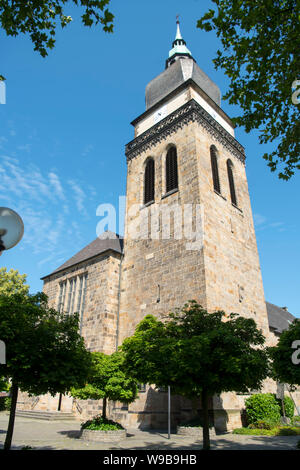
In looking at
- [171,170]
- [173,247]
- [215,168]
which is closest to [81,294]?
[173,247]

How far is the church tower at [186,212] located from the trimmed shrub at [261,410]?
4.29 metres

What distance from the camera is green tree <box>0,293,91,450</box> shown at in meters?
7.22

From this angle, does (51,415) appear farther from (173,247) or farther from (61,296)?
(173,247)

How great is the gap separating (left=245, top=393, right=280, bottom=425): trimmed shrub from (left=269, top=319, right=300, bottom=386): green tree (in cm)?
479

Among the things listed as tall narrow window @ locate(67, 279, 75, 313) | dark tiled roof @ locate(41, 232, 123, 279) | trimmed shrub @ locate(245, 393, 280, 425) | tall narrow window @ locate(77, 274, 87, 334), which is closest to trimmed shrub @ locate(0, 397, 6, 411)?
tall narrow window @ locate(67, 279, 75, 313)

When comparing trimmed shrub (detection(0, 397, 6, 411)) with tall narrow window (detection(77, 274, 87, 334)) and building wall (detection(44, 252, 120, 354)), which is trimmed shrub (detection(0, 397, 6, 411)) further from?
building wall (detection(44, 252, 120, 354))

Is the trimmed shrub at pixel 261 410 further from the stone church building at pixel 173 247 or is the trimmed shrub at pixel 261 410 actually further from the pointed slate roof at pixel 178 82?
the pointed slate roof at pixel 178 82

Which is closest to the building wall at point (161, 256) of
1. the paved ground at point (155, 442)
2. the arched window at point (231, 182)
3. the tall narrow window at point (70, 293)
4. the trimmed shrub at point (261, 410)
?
the arched window at point (231, 182)

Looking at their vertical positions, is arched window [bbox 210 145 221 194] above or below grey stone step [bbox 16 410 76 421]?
above

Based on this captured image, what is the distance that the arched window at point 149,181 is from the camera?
21.8 metres

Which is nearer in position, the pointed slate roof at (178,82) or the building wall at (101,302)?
the building wall at (101,302)

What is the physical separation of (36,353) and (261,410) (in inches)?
474

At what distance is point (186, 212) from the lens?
18.2 meters
